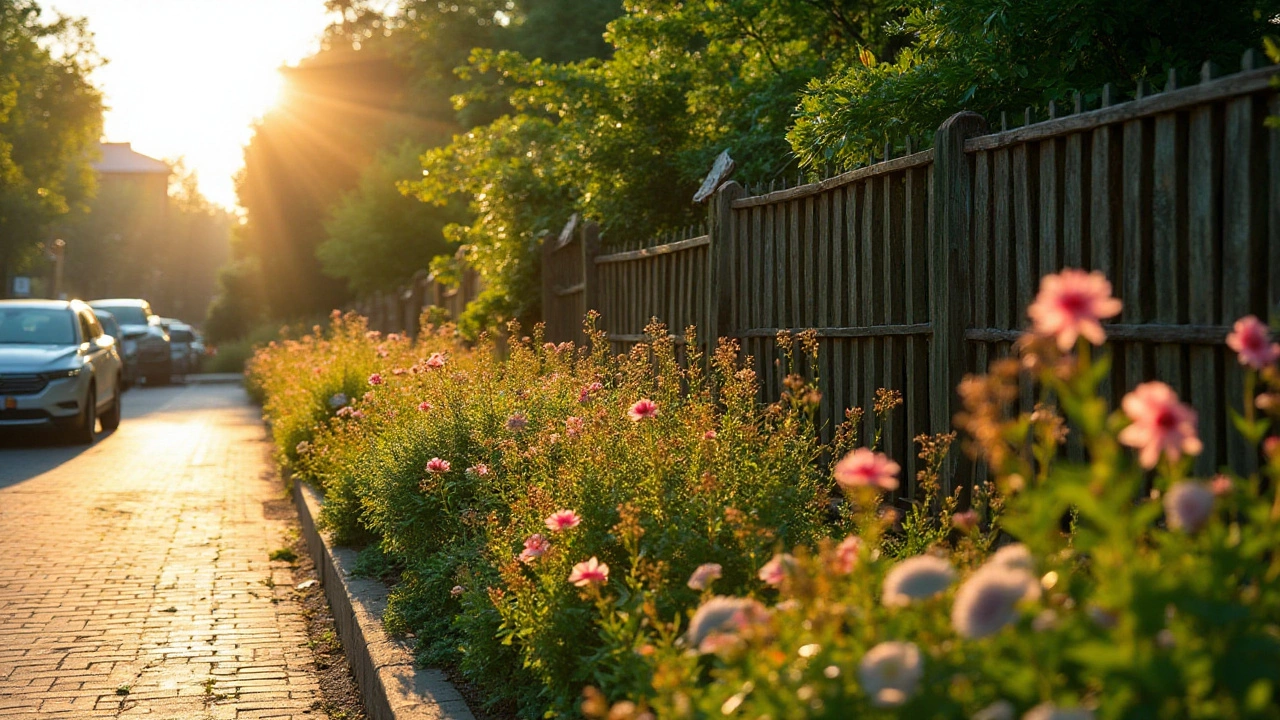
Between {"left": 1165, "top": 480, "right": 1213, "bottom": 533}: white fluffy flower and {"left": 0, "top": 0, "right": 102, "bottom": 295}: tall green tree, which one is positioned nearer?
{"left": 1165, "top": 480, "right": 1213, "bottom": 533}: white fluffy flower

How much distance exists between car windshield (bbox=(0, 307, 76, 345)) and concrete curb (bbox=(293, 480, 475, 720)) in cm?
1045

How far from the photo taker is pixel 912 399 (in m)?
5.79

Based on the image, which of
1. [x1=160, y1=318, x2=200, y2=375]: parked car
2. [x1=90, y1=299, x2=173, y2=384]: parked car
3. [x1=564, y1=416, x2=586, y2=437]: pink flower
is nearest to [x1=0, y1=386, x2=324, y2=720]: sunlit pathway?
[x1=564, y1=416, x2=586, y2=437]: pink flower

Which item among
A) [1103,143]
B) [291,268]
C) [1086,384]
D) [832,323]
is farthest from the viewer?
[291,268]

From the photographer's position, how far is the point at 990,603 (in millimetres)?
1838

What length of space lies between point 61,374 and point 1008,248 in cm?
1312

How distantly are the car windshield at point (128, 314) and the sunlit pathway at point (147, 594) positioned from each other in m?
19.1

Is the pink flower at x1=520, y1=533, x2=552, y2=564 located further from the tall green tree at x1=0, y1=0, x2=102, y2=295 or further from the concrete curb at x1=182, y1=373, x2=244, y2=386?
the tall green tree at x1=0, y1=0, x2=102, y2=295

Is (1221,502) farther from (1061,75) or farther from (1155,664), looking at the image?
(1061,75)

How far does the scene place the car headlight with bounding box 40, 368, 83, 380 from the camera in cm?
1505

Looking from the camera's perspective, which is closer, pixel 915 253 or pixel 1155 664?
pixel 1155 664

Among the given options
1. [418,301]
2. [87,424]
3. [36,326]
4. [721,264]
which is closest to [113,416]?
[36,326]

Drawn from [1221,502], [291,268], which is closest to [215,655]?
[1221,502]

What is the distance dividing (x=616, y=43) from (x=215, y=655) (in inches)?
376
